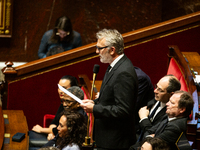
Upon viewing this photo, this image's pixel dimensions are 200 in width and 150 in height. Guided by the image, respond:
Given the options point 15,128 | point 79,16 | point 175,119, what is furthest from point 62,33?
point 175,119

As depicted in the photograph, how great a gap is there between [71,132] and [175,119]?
0.59 meters

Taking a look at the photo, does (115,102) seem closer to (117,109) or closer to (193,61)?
(117,109)

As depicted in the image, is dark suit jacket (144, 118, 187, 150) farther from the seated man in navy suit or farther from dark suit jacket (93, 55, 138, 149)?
dark suit jacket (93, 55, 138, 149)

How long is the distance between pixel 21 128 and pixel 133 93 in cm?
101

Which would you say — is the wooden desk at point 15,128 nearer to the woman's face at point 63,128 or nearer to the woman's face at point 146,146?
the woman's face at point 63,128

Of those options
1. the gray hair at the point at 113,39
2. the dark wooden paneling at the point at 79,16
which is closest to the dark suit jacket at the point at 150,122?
the gray hair at the point at 113,39

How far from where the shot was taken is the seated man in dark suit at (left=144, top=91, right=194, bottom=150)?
5.42 feet

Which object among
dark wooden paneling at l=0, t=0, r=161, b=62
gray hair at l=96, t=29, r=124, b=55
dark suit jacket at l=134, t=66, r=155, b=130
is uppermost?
dark wooden paneling at l=0, t=0, r=161, b=62

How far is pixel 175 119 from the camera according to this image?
172 cm

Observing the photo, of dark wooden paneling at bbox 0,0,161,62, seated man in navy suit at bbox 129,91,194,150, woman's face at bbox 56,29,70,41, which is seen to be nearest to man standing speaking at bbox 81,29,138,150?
seated man in navy suit at bbox 129,91,194,150

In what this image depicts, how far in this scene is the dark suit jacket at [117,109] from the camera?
1662 millimetres

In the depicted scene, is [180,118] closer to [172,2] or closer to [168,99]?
[168,99]

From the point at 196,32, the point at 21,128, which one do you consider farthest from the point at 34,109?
the point at 196,32

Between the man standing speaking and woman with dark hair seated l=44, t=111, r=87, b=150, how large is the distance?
0.72 feet
